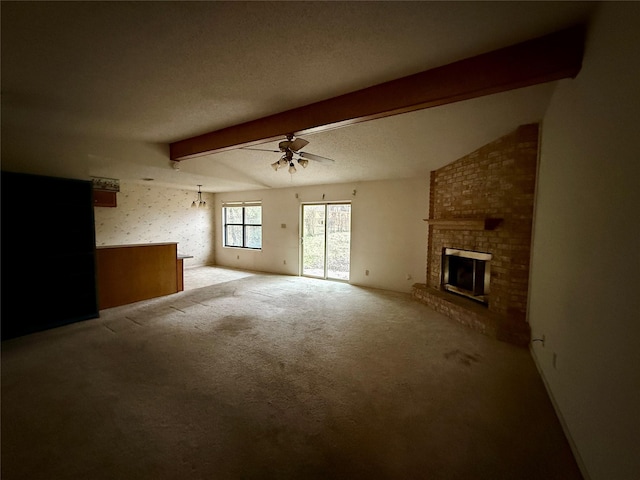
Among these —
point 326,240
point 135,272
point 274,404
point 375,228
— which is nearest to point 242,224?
point 326,240

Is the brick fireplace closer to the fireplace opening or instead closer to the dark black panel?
the fireplace opening

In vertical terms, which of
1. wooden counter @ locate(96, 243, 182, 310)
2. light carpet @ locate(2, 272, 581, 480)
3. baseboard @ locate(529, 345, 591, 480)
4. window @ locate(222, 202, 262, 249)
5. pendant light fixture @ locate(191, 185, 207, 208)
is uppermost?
pendant light fixture @ locate(191, 185, 207, 208)

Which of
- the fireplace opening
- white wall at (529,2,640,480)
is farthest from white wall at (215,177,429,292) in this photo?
white wall at (529,2,640,480)

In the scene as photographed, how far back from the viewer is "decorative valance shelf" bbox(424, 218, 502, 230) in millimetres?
3232

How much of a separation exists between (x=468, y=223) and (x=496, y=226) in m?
0.32

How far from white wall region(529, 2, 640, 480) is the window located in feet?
21.4

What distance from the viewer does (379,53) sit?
1.90 meters

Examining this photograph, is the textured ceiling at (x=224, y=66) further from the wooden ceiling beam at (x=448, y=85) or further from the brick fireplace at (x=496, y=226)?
the brick fireplace at (x=496, y=226)

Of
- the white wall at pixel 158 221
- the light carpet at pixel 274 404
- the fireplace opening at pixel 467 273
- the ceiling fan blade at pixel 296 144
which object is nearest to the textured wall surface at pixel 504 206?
the fireplace opening at pixel 467 273

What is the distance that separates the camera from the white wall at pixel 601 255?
113 cm

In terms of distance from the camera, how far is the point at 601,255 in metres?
1.40

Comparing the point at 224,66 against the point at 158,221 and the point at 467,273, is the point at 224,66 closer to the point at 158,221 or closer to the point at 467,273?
the point at 467,273

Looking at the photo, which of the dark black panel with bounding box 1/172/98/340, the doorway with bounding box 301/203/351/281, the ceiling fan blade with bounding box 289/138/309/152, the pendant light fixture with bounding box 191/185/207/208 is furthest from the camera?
the pendant light fixture with bounding box 191/185/207/208

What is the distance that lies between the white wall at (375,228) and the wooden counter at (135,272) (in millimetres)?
2647
